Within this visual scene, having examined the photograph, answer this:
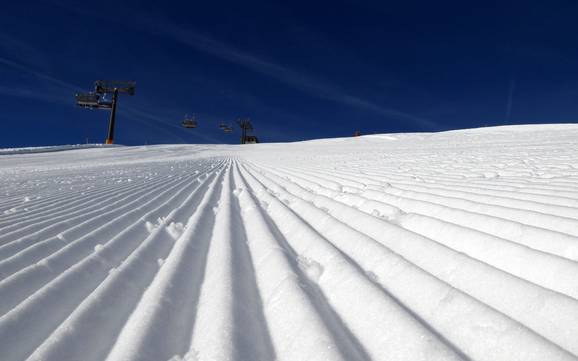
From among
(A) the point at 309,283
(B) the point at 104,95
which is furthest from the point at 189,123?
(A) the point at 309,283

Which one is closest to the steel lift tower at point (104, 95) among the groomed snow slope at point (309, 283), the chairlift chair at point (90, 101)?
the chairlift chair at point (90, 101)

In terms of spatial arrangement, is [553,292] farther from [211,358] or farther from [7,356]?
[7,356]

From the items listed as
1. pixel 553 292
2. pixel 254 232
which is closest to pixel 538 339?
pixel 553 292

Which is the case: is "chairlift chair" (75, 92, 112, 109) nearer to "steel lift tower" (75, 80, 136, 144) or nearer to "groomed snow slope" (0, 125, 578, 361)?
"steel lift tower" (75, 80, 136, 144)

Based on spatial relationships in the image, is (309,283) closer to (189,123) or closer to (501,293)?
(501,293)

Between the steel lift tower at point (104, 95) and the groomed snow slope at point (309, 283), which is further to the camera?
the steel lift tower at point (104, 95)

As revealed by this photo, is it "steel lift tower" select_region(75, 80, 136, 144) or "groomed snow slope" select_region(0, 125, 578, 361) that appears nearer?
"groomed snow slope" select_region(0, 125, 578, 361)

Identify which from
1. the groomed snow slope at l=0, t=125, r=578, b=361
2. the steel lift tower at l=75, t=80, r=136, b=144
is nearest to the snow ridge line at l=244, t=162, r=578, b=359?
the groomed snow slope at l=0, t=125, r=578, b=361

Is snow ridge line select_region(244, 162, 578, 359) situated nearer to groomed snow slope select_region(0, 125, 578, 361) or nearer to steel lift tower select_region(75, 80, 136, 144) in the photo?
groomed snow slope select_region(0, 125, 578, 361)

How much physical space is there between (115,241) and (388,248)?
1781 millimetres

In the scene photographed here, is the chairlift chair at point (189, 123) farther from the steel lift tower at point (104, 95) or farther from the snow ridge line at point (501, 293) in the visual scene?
the snow ridge line at point (501, 293)

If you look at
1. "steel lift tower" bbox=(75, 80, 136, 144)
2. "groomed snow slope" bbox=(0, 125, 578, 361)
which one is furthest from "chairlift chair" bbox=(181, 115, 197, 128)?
"groomed snow slope" bbox=(0, 125, 578, 361)

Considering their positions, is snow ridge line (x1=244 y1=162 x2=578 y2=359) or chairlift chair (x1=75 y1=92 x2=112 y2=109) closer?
snow ridge line (x1=244 y1=162 x2=578 y2=359)

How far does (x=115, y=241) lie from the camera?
2.38 m
